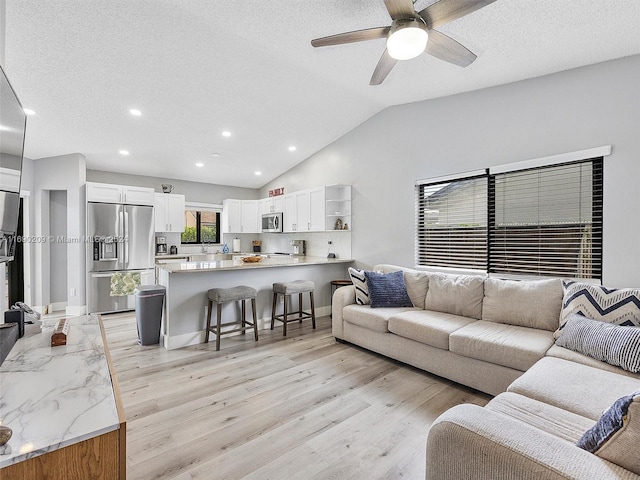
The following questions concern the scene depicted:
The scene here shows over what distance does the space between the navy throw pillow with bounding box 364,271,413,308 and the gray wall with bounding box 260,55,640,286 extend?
0.73 m

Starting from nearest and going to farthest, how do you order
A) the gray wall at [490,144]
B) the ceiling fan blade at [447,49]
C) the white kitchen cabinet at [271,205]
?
the ceiling fan blade at [447,49] → the gray wall at [490,144] → the white kitchen cabinet at [271,205]

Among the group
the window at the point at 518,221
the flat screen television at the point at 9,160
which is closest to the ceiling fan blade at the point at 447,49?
the window at the point at 518,221

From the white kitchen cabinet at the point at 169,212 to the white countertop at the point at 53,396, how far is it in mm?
4683

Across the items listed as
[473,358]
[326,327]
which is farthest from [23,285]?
[473,358]

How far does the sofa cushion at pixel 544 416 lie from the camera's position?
1359mm

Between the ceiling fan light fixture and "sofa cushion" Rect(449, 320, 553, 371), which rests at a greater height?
the ceiling fan light fixture

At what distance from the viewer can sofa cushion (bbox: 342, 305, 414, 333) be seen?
3223 millimetres

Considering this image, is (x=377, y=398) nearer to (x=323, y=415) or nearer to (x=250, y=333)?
(x=323, y=415)

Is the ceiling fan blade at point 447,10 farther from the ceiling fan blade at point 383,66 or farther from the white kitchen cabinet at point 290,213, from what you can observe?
the white kitchen cabinet at point 290,213

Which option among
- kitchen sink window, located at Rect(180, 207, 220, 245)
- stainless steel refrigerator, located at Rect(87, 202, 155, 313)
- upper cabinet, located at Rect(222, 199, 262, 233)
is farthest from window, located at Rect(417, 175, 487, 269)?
kitchen sink window, located at Rect(180, 207, 220, 245)

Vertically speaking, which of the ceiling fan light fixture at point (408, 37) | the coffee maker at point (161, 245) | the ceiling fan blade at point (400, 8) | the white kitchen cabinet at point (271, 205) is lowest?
the coffee maker at point (161, 245)

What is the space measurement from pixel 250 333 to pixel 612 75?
4.57 m

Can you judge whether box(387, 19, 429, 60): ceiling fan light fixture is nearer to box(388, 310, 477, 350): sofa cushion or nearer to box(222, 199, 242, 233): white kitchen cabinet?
box(388, 310, 477, 350): sofa cushion

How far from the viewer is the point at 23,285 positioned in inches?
193
